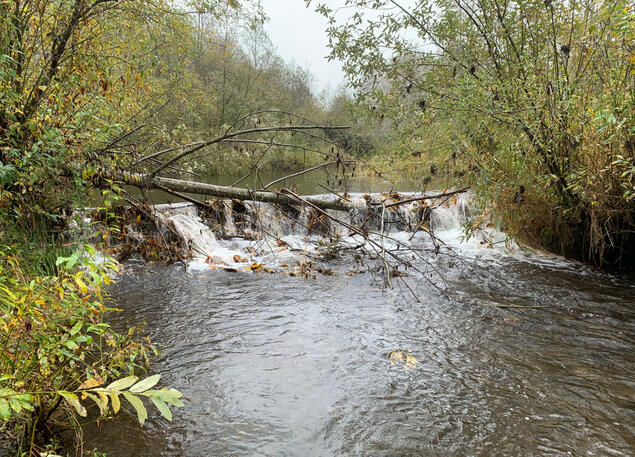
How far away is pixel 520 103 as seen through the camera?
17.2 ft

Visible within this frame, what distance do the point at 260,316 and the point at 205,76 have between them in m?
19.6

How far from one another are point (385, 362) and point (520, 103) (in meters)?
4.08

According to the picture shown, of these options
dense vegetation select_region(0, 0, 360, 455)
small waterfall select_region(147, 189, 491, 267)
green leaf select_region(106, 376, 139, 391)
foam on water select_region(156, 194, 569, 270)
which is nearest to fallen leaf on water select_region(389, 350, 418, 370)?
dense vegetation select_region(0, 0, 360, 455)

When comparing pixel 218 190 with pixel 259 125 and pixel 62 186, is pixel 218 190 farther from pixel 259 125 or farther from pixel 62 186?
pixel 62 186

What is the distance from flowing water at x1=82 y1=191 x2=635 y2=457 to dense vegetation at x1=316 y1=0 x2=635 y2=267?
1116 mm

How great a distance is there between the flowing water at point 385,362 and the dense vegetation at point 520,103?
112 centimetres

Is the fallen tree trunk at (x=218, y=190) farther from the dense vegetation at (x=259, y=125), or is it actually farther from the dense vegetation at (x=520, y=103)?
the dense vegetation at (x=520, y=103)

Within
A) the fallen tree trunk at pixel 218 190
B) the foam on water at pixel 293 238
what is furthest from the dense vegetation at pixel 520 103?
the fallen tree trunk at pixel 218 190

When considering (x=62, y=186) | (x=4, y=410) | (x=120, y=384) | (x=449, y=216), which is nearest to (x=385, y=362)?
(x=120, y=384)

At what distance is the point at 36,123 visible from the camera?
3197mm

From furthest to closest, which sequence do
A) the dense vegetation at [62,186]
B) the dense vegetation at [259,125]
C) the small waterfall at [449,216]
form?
1. the small waterfall at [449,216]
2. the dense vegetation at [259,125]
3. the dense vegetation at [62,186]

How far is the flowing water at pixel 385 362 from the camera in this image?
2650 millimetres

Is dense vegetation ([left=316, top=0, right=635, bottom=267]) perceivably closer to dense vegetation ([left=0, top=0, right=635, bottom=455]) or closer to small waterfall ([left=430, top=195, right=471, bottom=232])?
dense vegetation ([left=0, top=0, right=635, bottom=455])

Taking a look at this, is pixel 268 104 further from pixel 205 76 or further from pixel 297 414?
pixel 297 414
